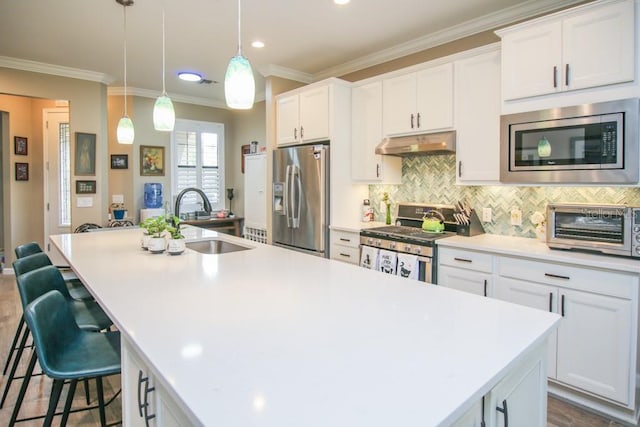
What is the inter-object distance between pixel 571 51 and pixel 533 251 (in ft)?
4.30

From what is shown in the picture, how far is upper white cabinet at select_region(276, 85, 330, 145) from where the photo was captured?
13.4 feet

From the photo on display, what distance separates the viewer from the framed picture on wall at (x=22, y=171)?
567 centimetres

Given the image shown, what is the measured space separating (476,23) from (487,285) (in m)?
2.22

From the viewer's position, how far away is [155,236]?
2.69 meters

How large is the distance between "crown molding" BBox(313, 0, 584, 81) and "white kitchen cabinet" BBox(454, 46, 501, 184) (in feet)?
1.40

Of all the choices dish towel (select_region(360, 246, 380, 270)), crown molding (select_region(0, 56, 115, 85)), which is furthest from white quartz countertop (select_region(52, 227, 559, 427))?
crown molding (select_region(0, 56, 115, 85))

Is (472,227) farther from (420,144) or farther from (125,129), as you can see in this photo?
(125,129)

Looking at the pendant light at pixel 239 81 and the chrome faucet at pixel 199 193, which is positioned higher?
the pendant light at pixel 239 81

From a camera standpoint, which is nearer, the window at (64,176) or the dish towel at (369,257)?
the dish towel at (369,257)

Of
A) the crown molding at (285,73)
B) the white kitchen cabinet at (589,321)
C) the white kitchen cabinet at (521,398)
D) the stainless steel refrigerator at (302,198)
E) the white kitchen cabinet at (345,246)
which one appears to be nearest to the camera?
the white kitchen cabinet at (521,398)

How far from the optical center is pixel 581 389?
2.38 m

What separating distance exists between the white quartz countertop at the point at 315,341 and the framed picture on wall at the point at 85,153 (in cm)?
344

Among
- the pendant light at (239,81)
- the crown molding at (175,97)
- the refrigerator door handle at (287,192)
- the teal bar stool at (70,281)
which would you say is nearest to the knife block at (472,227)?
the refrigerator door handle at (287,192)

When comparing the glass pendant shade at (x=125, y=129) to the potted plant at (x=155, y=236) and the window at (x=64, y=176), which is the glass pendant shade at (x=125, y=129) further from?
the window at (x=64, y=176)
